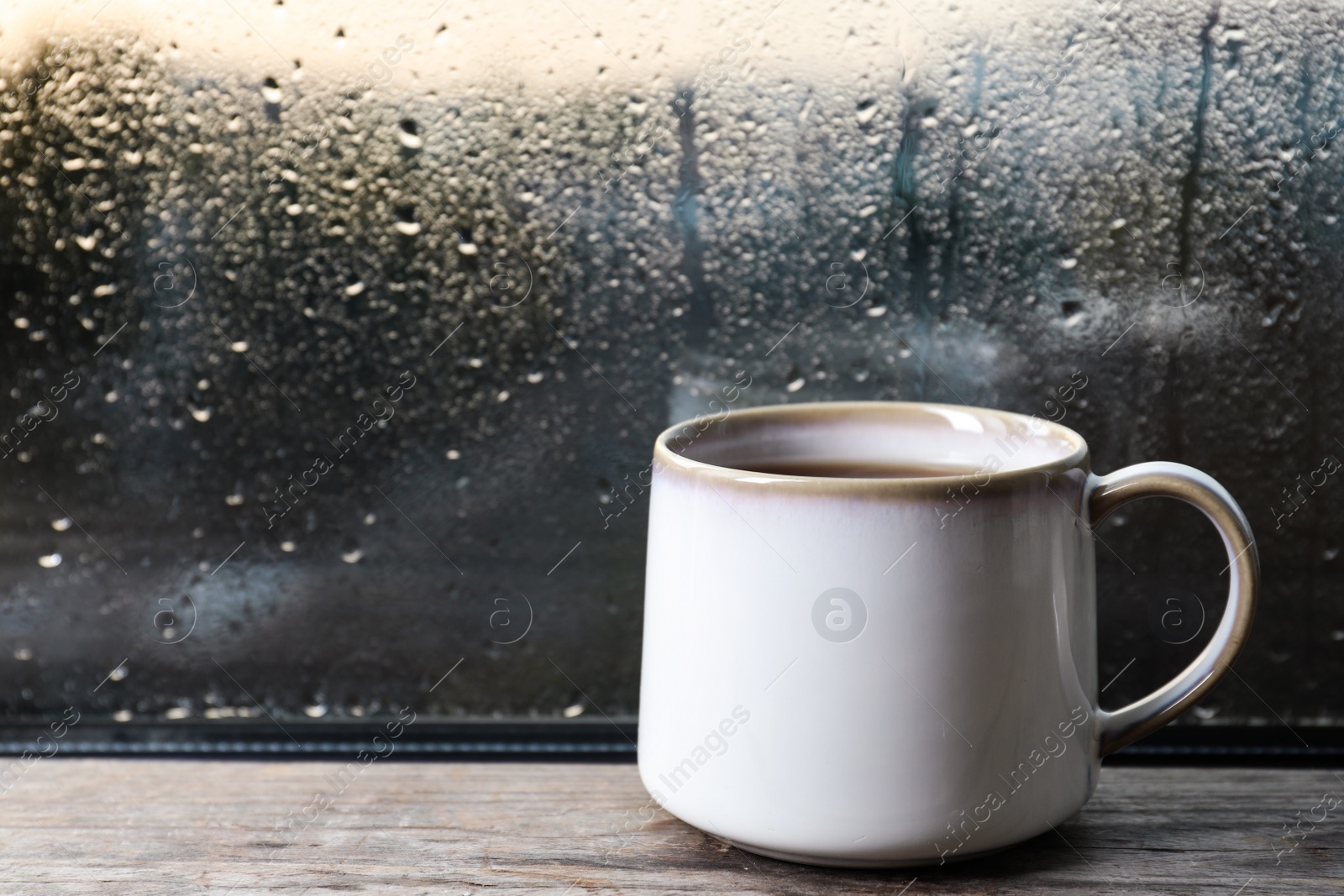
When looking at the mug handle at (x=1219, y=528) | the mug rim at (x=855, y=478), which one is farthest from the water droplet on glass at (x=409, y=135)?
the mug handle at (x=1219, y=528)

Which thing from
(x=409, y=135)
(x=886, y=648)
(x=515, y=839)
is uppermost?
(x=409, y=135)

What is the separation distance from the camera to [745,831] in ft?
1.44

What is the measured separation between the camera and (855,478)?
45cm

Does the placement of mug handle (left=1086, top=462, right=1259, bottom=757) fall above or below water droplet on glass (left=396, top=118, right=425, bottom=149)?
below

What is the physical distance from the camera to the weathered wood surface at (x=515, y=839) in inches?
17.7

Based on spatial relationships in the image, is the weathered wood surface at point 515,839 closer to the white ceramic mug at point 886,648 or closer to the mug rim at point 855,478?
the white ceramic mug at point 886,648

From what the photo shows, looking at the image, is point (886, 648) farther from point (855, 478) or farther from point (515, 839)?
point (515, 839)

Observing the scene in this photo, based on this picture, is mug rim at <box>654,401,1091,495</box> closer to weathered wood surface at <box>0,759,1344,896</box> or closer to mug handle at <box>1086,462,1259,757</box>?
mug handle at <box>1086,462,1259,757</box>

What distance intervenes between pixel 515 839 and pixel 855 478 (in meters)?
0.22

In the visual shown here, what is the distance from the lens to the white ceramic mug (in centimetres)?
41

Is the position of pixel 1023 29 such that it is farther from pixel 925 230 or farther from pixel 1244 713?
pixel 1244 713

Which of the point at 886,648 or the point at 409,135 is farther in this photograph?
the point at 409,135

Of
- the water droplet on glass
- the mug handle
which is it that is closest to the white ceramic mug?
the mug handle

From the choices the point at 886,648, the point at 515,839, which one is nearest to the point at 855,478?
the point at 886,648
